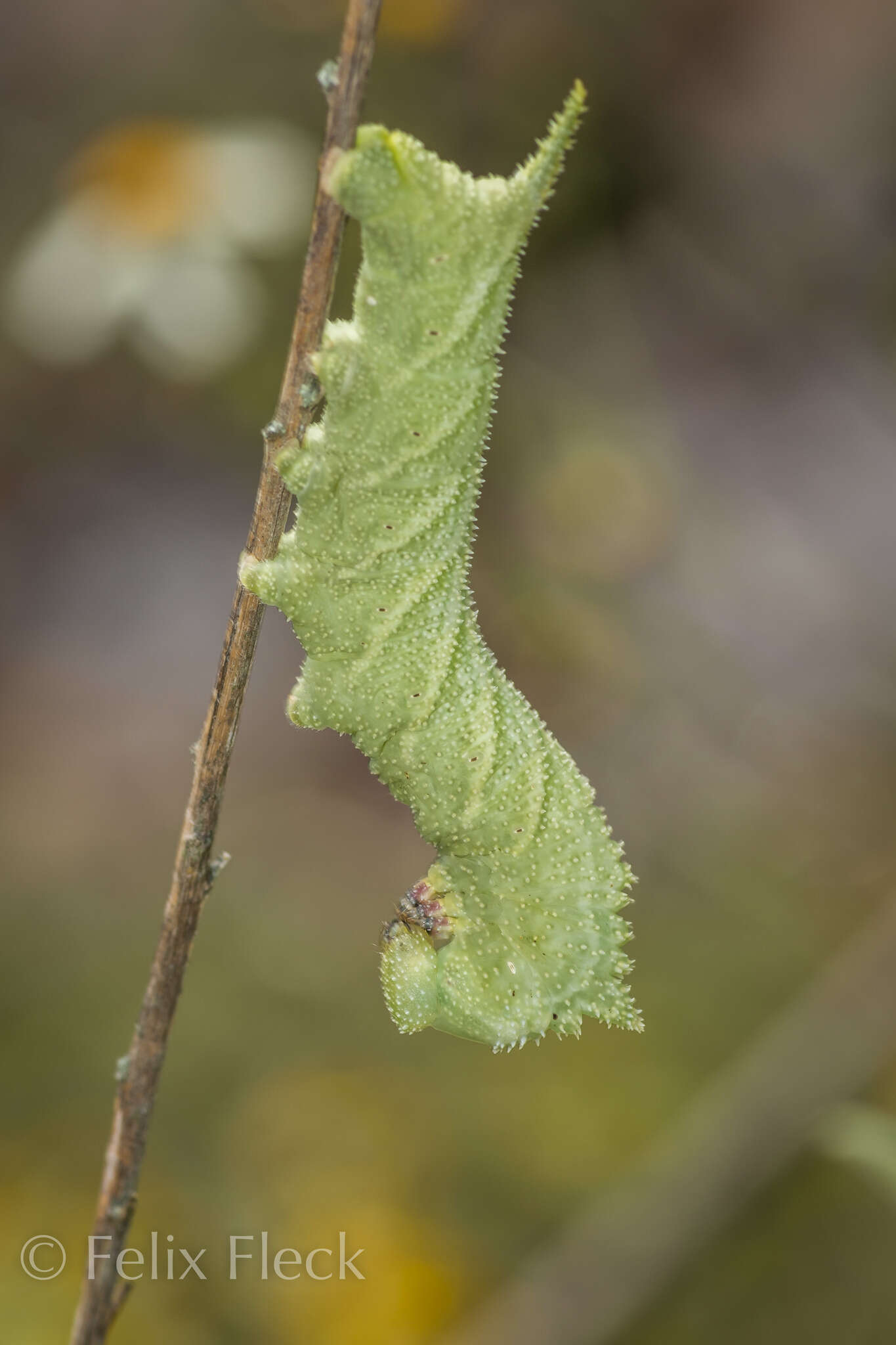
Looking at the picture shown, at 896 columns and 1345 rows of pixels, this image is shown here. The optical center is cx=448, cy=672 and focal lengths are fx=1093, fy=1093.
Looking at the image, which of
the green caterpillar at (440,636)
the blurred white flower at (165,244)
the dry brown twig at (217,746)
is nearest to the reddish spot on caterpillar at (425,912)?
the green caterpillar at (440,636)

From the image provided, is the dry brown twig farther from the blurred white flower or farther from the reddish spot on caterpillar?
the blurred white flower

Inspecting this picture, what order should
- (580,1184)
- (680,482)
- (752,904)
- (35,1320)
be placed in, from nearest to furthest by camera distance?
(35,1320)
(580,1184)
(752,904)
(680,482)

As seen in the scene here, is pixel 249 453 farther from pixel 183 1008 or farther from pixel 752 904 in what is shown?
pixel 752 904

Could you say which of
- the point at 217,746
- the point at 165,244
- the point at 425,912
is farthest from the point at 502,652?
the point at 217,746

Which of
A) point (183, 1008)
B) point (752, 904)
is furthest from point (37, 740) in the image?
point (752, 904)

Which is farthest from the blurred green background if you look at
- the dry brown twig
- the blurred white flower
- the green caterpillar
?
the dry brown twig

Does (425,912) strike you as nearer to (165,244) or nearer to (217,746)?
(217,746)

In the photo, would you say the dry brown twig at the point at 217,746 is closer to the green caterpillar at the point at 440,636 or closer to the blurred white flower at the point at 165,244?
the green caterpillar at the point at 440,636
